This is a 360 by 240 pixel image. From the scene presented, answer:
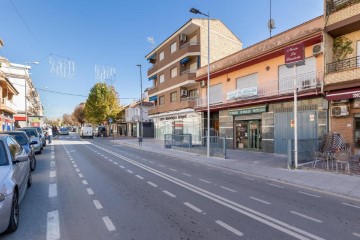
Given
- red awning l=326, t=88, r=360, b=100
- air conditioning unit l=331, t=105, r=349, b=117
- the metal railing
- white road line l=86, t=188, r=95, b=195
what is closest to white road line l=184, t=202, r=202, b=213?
white road line l=86, t=188, r=95, b=195

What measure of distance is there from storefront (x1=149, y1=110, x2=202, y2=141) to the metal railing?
2.04 metres

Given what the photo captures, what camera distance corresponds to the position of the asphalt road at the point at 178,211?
434 centimetres

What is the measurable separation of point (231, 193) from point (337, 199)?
283 centimetres

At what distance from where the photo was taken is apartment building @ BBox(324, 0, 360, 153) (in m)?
12.3

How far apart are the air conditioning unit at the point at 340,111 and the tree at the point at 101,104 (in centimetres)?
4762

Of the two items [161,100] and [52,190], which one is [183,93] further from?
[52,190]

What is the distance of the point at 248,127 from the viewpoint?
64.6 feet

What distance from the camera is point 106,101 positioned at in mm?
55219

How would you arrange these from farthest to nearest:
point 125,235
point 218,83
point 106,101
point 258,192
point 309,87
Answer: point 106,101, point 218,83, point 309,87, point 258,192, point 125,235

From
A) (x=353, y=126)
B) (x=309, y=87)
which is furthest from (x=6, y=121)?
(x=353, y=126)

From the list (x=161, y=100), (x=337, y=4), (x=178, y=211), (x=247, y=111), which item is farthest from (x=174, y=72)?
(x=178, y=211)

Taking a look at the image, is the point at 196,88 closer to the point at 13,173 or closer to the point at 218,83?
the point at 218,83

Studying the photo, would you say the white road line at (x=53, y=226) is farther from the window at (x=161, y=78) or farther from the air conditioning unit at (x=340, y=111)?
the window at (x=161, y=78)

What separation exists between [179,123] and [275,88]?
14.1 m
